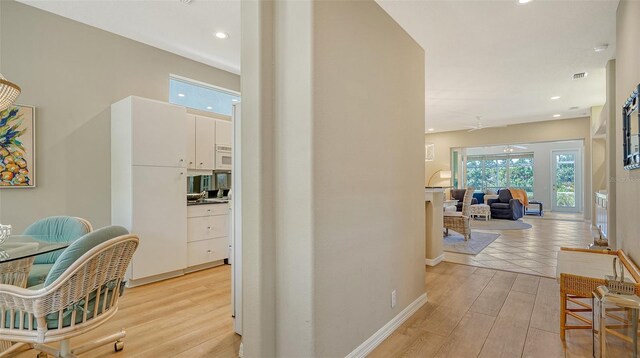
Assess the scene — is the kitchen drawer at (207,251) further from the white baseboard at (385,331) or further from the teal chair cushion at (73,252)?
the white baseboard at (385,331)

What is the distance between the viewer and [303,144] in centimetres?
166

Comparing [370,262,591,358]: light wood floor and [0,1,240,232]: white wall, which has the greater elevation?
[0,1,240,232]: white wall

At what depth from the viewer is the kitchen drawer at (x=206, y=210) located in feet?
13.0

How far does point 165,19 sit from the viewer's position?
3.29m

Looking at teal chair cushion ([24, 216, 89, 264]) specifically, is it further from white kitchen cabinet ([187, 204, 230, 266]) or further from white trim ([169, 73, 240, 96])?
white trim ([169, 73, 240, 96])

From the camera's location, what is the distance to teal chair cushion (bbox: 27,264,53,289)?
7.08ft

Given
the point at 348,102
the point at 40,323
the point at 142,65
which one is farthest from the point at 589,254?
the point at 142,65

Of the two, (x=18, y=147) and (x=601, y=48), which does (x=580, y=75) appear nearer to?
(x=601, y=48)

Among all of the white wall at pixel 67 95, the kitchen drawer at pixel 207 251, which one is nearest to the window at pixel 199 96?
the white wall at pixel 67 95

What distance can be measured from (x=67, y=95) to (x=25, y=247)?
2.21 metres

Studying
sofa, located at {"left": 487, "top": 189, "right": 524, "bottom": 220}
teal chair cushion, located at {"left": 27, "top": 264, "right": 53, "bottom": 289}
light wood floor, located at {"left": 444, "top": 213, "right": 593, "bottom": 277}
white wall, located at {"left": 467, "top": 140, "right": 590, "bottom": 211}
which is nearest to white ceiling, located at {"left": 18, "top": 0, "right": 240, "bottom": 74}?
teal chair cushion, located at {"left": 27, "top": 264, "right": 53, "bottom": 289}

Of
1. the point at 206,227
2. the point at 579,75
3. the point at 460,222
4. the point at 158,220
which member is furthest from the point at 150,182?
the point at 579,75

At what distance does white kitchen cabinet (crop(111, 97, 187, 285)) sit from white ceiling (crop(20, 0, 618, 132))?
0.93 metres

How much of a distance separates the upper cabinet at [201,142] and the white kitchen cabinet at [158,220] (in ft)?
1.60
